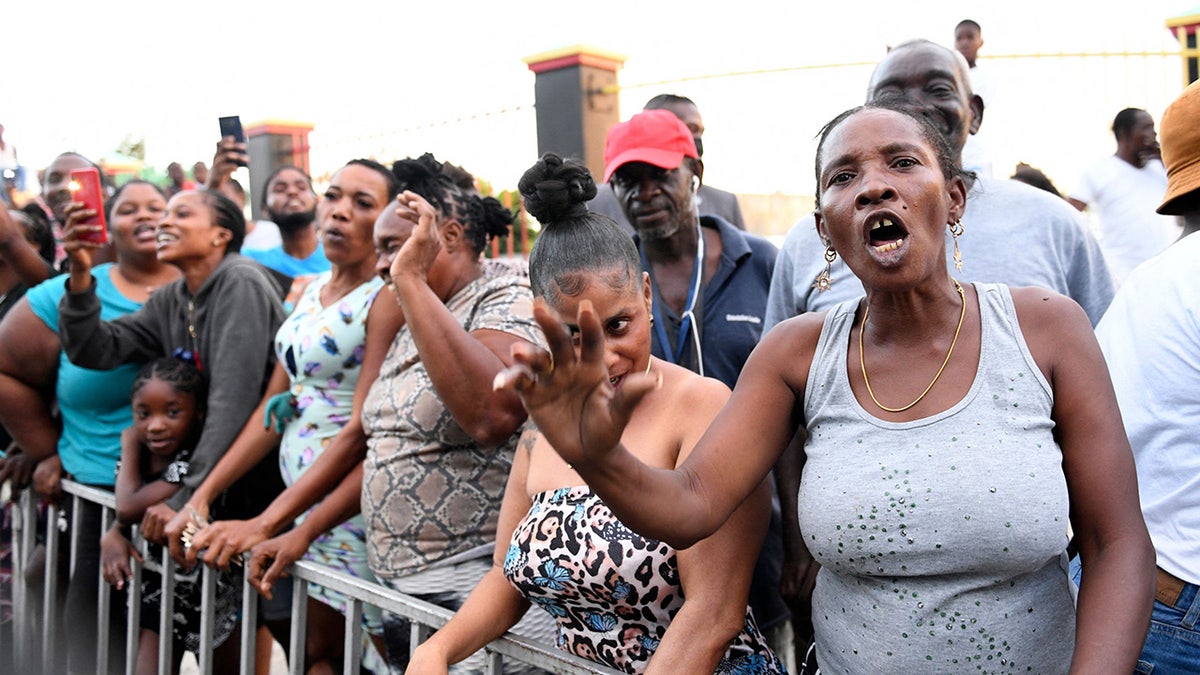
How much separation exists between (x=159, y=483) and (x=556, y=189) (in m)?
2.23

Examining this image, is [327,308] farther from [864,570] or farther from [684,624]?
[864,570]

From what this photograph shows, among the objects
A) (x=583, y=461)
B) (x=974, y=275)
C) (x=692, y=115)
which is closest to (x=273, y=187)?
(x=692, y=115)

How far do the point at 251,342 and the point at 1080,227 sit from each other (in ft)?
9.43

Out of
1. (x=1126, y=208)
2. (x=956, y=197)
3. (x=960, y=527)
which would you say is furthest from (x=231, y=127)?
(x=1126, y=208)

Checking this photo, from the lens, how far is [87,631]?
4.14 m

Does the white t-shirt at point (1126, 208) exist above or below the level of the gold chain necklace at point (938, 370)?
below

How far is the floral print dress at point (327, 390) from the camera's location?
11.2 ft

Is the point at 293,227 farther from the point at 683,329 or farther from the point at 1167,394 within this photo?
the point at 1167,394

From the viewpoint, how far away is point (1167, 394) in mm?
1981

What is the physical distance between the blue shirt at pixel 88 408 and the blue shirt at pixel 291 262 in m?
1.56

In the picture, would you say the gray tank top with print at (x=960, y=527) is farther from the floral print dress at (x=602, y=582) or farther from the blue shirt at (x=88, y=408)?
the blue shirt at (x=88, y=408)

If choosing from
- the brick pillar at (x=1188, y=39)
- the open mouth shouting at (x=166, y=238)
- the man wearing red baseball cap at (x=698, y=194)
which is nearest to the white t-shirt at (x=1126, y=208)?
the brick pillar at (x=1188, y=39)

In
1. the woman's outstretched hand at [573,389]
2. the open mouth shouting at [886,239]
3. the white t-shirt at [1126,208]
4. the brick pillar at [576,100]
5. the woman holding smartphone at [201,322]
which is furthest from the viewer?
the brick pillar at [576,100]

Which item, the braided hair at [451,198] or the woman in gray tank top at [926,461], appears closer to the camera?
the woman in gray tank top at [926,461]
